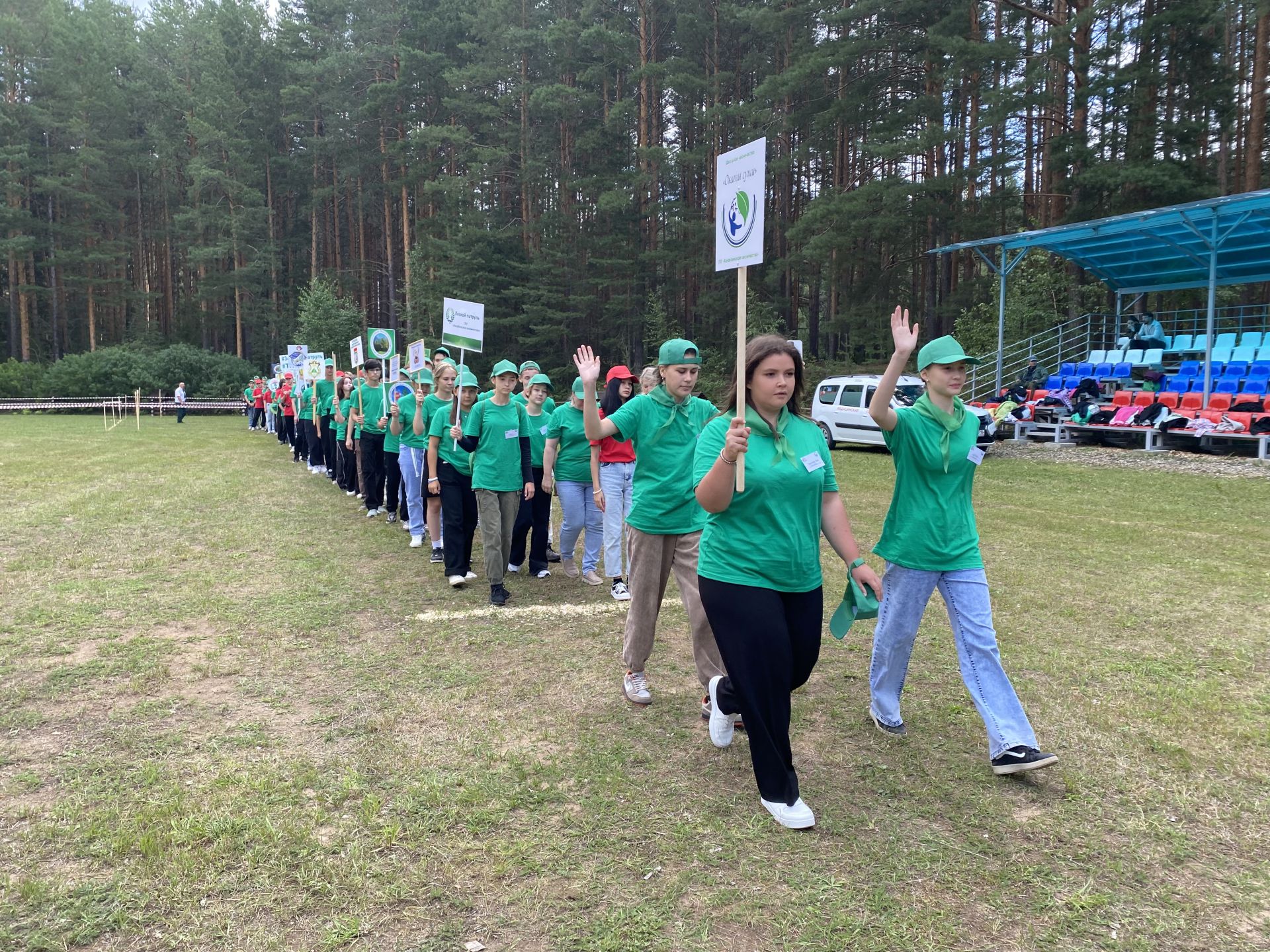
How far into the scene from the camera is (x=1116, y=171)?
852 inches

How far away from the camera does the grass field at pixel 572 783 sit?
270 centimetres

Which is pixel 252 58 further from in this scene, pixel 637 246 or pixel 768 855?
pixel 768 855

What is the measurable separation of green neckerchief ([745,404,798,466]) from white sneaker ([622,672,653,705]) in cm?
186

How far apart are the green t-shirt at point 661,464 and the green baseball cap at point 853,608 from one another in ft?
3.39

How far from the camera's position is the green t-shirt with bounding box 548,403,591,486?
7.35 meters

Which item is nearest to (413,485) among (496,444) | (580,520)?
(580,520)

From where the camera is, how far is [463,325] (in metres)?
8.55

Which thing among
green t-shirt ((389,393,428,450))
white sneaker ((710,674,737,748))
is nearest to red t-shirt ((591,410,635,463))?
green t-shirt ((389,393,428,450))

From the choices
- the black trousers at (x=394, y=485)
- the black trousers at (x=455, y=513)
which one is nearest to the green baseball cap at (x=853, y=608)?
the black trousers at (x=455, y=513)

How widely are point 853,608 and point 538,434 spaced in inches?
198

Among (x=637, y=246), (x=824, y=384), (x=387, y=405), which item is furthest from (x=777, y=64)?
(x=387, y=405)

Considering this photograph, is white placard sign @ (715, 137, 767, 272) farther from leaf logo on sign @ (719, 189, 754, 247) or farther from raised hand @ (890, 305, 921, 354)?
raised hand @ (890, 305, 921, 354)

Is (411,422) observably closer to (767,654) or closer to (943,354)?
(943,354)

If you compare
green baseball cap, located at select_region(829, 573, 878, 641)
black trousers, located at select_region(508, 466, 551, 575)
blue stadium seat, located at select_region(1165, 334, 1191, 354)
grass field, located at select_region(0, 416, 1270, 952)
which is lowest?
grass field, located at select_region(0, 416, 1270, 952)
